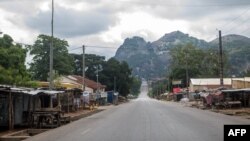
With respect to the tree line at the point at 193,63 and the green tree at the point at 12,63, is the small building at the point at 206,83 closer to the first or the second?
the tree line at the point at 193,63

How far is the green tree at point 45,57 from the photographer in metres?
102

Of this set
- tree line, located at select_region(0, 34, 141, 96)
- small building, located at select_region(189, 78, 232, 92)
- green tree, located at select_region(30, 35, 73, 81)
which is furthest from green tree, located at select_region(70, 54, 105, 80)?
green tree, located at select_region(30, 35, 73, 81)

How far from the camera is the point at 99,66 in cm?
14825

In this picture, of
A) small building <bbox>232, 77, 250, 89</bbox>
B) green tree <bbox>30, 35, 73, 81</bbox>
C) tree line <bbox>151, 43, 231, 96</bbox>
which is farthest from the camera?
tree line <bbox>151, 43, 231, 96</bbox>

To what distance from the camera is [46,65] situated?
337 feet

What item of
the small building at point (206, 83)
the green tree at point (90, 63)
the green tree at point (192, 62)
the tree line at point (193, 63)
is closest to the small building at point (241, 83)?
the small building at point (206, 83)

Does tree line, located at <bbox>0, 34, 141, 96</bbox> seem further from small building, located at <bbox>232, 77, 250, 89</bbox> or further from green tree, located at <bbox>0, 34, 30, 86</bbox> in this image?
small building, located at <bbox>232, 77, 250, 89</bbox>

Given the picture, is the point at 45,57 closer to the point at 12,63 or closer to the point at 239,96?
the point at 12,63

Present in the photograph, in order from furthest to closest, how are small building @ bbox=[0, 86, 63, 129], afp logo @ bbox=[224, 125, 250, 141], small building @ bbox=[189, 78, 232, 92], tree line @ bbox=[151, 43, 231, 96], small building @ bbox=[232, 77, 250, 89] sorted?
tree line @ bbox=[151, 43, 231, 96]
small building @ bbox=[189, 78, 232, 92]
small building @ bbox=[232, 77, 250, 89]
small building @ bbox=[0, 86, 63, 129]
afp logo @ bbox=[224, 125, 250, 141]

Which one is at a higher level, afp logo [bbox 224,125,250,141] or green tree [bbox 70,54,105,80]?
→ green tree [bbox 70,54,105,80]

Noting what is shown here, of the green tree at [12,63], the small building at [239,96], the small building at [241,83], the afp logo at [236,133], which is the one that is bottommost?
the afp logo at [236,133]

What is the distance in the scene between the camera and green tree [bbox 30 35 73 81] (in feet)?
333

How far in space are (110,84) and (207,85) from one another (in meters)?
35.9

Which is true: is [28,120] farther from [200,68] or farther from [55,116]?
[200,68]
